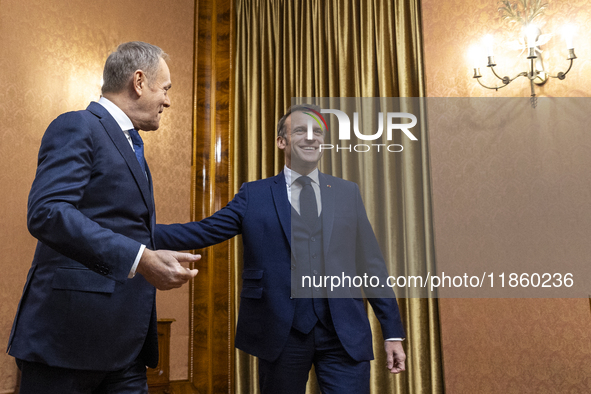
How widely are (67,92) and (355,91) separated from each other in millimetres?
2011

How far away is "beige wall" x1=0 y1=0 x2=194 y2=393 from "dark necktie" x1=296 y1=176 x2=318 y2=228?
76.3 inches

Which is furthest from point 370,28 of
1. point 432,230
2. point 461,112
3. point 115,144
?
point 115,144

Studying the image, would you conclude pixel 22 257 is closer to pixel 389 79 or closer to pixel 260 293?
pixel 260 293

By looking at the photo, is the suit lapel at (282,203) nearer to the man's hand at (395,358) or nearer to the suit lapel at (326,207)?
the suit lapel at (326,207)

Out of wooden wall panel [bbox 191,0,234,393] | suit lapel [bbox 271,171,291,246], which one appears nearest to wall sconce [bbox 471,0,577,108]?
suit lapel [bbox 271,171,291,246]

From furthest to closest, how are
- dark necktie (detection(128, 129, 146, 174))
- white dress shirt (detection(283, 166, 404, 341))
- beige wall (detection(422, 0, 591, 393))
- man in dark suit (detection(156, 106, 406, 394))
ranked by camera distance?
beige wall (detection(422, 0, 591, 393))
white dress shirt (detection(283, 166, 404, 341))
man in dark suit (detection(156, 106, 406, 394))
dark necktie (detection(128, 129, 146, 174))

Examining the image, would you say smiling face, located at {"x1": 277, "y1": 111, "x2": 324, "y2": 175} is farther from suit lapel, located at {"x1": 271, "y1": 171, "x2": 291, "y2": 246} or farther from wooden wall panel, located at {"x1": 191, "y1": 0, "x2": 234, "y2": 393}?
wooden wall panel, located at {"x1": 191, "y1": 0, "x2": 234, "y2": 393}

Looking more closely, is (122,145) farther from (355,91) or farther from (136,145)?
(355,91)

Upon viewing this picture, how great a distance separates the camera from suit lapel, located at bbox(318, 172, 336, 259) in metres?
1.95

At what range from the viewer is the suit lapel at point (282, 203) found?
6.52 feet

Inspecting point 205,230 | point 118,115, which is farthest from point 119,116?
point 205,230

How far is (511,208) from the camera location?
3.09 metres

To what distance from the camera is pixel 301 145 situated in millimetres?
2156

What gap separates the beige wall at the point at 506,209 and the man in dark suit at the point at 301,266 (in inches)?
53.9
